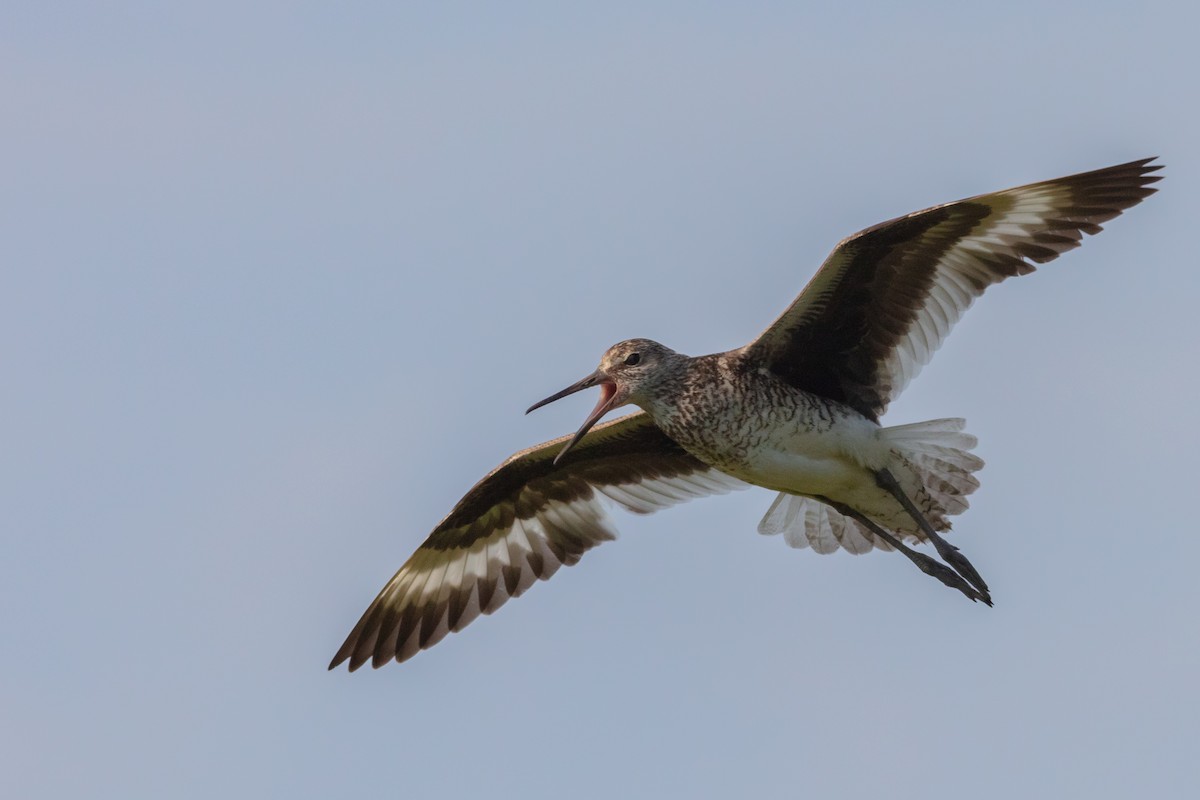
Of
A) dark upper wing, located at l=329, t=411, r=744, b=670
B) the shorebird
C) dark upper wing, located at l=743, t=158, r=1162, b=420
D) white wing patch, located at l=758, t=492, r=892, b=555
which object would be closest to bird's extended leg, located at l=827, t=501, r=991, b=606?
the shorebird

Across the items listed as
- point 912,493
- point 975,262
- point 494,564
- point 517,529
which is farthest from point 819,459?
point 494,564

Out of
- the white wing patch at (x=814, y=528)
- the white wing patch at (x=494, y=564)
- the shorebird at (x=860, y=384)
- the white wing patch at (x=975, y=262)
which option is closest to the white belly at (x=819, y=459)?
the shorebird at (x=860, y=384)

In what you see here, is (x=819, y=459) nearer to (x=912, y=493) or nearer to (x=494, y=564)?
(x=912, y=493)

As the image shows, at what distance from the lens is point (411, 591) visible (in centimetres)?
1204

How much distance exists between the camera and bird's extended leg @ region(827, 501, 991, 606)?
10.8 meters

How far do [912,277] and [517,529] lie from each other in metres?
3.20

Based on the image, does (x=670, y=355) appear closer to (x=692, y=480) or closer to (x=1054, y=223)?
(x=692, y=480)

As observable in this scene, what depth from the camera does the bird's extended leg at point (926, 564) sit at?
427 inches

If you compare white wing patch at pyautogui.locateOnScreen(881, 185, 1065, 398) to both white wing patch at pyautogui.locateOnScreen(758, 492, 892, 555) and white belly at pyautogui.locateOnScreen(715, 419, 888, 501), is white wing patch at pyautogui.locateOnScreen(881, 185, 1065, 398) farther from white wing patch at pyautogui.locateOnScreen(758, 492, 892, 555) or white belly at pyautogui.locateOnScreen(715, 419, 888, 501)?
white wing patch at pyautogui.locateOnScreen(758, 492, 892, 555)

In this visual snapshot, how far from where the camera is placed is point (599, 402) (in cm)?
1107

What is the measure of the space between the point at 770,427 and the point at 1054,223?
1.91 meters

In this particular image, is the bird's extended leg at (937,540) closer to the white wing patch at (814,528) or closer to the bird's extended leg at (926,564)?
the bird's extended leg at (926,564)

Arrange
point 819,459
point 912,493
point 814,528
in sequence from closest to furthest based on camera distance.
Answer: point 819,459
point 912,493
point 814,528

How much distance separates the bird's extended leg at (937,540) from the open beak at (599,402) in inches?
63.5
